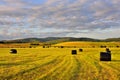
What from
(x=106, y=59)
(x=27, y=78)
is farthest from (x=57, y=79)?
(x=106, y=59)

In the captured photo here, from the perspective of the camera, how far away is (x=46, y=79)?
53.9ft

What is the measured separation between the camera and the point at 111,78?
17.1m

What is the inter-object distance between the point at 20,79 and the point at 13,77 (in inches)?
40.4

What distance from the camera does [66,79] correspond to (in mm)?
16594

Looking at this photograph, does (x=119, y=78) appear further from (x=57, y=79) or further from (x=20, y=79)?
(x=20, y=79)

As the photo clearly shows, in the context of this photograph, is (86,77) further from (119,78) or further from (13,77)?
(13,77)

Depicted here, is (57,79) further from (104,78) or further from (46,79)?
(104,78)

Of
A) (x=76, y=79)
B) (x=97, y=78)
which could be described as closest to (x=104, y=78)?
(x=97, y=78)

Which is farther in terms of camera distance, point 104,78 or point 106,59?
point 106,59

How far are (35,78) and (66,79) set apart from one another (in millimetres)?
1803

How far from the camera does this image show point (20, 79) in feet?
53.8

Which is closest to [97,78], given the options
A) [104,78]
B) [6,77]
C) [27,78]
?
[104,78]

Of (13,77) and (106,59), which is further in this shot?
(106,59)

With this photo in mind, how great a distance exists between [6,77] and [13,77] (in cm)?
41
